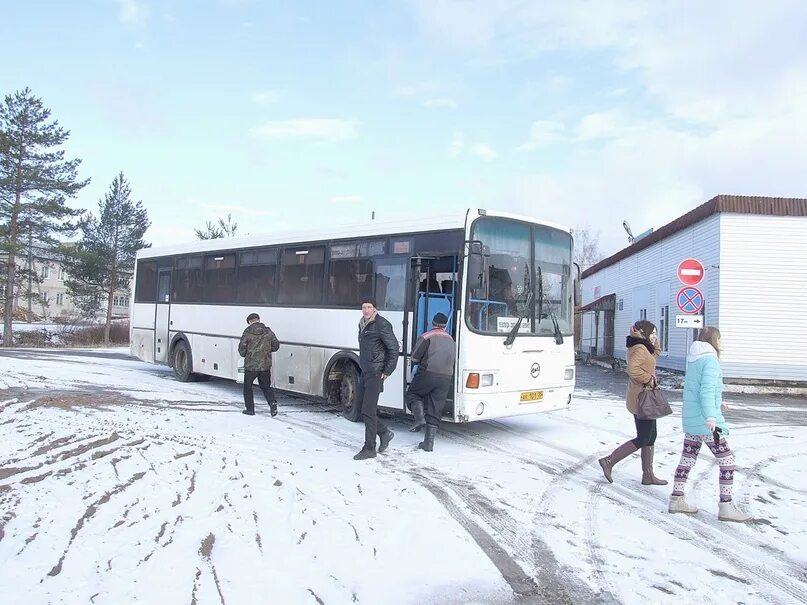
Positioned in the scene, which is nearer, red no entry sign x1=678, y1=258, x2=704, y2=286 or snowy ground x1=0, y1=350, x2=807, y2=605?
snowy ground x1=0, y1=350, x2=807, y2=605

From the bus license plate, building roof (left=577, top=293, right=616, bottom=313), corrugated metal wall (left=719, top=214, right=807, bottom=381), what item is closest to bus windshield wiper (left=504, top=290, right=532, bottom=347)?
the bus license plate

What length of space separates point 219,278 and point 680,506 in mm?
10018

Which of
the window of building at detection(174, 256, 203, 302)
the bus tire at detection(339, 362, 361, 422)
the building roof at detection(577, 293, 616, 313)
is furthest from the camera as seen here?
the building roof at detection(577, 293, 616, 313)

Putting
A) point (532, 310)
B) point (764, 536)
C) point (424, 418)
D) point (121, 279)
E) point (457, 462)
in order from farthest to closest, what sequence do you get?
point (121, 279), point (532, 310), point (424, 418), point (457, 462), point (764, 536)

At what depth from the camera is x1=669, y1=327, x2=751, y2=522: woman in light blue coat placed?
559cm

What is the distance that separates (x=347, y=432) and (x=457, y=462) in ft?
7.07

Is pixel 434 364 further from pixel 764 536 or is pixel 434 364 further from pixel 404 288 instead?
pixel 764 536

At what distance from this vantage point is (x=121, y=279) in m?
41.7

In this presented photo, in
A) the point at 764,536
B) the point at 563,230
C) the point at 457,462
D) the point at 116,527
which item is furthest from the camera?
the point at 563,230

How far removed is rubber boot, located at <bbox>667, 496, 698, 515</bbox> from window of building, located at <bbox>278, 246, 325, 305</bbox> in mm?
6461

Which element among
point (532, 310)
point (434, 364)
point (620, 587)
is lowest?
point (620, 587)

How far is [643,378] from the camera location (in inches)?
258

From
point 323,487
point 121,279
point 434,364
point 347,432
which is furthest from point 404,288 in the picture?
point 121,279

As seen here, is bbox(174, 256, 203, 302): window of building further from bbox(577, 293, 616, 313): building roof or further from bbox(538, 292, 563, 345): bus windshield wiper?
bbox(577, 293, 616, 313): building roof
